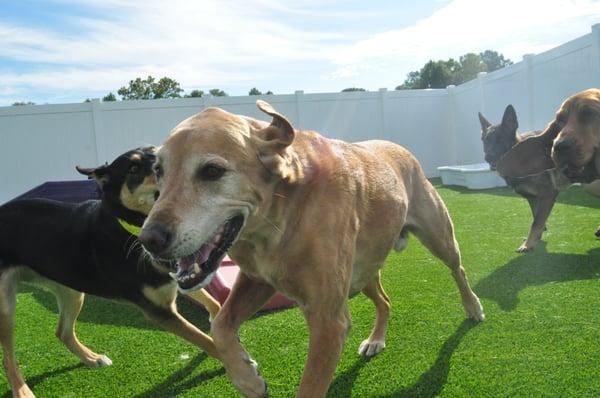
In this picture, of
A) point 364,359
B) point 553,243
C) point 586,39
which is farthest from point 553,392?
point 586,39

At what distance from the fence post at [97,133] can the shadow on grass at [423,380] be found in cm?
1256

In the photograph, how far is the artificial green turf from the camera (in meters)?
2.89

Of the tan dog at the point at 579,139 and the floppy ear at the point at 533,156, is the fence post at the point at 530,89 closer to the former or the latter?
the floppy ear at the point at 533,156

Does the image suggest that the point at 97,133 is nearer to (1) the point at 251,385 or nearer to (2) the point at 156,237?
(1) the point at 251,385

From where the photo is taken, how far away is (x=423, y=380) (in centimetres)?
291

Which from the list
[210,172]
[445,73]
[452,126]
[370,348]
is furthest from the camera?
[445,73]

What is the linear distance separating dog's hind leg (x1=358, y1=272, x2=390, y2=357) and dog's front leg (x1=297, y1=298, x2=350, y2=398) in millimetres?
1174

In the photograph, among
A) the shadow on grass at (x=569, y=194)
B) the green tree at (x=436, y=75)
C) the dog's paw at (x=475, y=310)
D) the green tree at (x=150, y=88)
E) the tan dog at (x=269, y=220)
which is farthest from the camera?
the green tree at (x=436, y=75)

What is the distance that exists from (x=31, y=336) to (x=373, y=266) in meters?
3.23

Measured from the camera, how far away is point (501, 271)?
4.96m

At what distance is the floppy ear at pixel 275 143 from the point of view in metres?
2.13

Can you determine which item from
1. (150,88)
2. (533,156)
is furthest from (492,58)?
(533,156)

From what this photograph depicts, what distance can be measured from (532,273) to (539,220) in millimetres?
1217

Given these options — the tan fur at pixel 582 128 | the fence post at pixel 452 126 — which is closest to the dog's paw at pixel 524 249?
the tan fur at pixel 582 128
